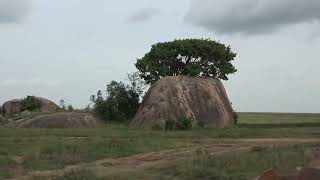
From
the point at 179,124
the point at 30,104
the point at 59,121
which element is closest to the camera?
the point at 179,124

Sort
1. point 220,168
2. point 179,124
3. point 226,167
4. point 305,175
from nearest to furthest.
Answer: point 305,175 < point 220,168 < point 226,167 < point 179,124

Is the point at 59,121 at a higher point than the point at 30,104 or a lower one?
lower

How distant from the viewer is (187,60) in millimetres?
41812

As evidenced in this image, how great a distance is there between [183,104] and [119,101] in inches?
197

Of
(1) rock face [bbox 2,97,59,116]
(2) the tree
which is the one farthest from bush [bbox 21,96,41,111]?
(2) the tree

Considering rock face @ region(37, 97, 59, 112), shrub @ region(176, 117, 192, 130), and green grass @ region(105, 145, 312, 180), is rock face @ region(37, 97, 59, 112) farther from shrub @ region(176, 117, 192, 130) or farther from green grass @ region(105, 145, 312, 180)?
green grass @ region(105, 145, 312, 180)

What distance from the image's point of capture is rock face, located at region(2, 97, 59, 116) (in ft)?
151

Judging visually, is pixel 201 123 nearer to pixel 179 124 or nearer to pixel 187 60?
pixel 179 124

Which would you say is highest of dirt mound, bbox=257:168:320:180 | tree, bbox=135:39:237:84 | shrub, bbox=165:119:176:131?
tree, bbox=135:39:237:84

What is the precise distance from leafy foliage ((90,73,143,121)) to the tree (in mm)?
1225

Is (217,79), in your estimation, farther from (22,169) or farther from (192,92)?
(22,169)

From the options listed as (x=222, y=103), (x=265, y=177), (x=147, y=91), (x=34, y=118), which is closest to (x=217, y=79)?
(x=222, y=103)

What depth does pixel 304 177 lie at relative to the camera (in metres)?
6.28

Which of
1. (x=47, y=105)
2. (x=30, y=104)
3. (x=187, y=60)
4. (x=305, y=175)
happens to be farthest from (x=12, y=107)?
(x=305, y=175)
